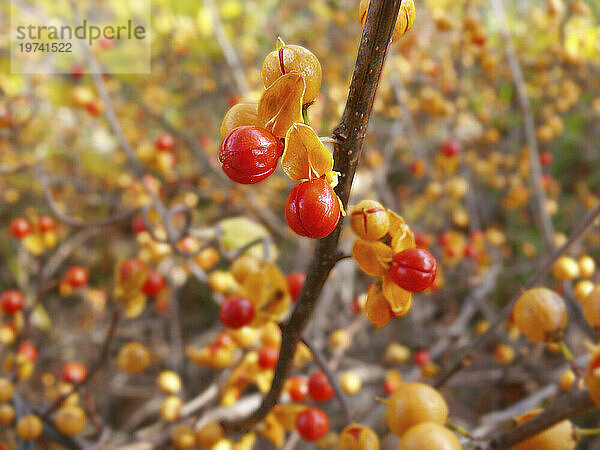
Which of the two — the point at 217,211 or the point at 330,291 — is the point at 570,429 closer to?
the point at 330,291

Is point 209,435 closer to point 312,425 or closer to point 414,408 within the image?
point 312,425

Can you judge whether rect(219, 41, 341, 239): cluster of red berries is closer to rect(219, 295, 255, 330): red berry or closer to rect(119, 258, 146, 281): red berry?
rect(219, 295, 255, 330): red berry

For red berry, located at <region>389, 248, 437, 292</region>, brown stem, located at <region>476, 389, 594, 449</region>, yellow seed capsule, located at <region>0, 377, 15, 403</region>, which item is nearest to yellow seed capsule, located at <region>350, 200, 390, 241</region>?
red berry, located at <region>389, 248, 437, 292</region>

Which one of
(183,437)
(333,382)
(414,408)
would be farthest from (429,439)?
(183,437)

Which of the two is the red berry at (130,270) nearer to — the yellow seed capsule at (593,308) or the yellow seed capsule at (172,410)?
the yellow seed capsule at (172,410)

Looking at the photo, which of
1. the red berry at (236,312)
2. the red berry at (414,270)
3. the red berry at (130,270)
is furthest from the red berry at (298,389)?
the red berry at (414,270)

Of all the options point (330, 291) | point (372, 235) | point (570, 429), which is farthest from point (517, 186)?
point (372, 235)
